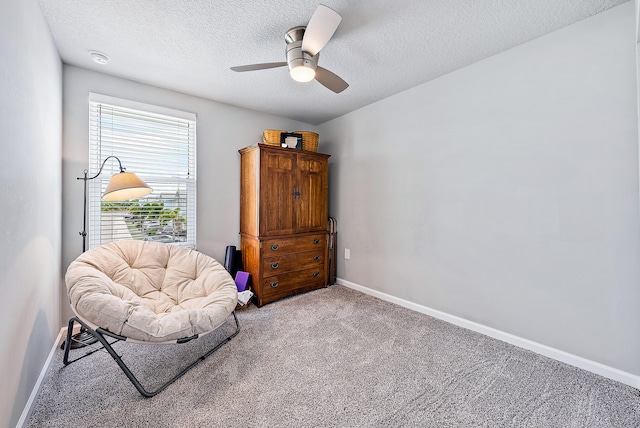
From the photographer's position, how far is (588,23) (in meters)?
1.81

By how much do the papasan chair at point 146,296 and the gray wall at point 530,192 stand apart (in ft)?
6.50

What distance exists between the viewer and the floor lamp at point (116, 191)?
82.9 inches

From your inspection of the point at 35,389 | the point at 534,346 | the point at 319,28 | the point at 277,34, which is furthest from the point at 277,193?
the point at 534,346

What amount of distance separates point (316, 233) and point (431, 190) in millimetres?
1496

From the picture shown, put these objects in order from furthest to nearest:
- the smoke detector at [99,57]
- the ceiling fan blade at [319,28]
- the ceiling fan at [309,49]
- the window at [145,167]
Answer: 1. the window at [145,167]
2. the smoke detector at [99,57]
3. the ceiling fan at [309,49]
4. the ceiling fan blade at [319,28]

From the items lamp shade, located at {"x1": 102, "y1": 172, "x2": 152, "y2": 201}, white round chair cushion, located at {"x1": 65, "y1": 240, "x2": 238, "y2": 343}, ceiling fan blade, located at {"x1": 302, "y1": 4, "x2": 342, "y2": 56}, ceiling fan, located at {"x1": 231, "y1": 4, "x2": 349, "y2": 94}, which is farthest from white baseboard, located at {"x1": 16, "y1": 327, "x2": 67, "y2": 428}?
ceiling fan blade, located at {"x1": 302, "y1": 4, "x2": 342, "y2": 56}

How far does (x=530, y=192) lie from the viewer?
206cm

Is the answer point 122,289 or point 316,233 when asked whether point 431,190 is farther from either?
point 122,289

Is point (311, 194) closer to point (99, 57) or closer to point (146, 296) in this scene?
point (146, 296)

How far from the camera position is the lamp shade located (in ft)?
6.90

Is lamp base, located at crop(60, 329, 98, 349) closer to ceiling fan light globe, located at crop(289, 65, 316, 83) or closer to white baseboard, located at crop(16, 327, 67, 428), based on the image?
white baseboard, located at crop(16, 327, 67, 428)

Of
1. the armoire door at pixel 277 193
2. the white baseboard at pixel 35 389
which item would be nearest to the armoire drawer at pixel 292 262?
the armoire door at pixel 277 193

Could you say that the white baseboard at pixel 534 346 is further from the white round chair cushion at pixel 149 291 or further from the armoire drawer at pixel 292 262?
the white round chair cushion at pixel 149 291

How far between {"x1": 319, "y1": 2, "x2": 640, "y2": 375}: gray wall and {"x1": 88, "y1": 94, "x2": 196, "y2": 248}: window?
2.29m
